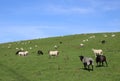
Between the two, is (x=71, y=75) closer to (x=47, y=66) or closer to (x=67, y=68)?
(x=67, y=68)

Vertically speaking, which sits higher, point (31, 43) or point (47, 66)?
point (31, 43)

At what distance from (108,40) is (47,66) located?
31225mm

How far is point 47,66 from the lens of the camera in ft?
147

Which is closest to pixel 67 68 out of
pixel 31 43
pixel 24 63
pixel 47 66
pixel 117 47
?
pixel 47 66

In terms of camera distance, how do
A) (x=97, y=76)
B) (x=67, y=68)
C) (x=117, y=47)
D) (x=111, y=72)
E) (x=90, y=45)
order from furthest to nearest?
(x=90, y=45)
(x=117, y=47)
(x=67, y=68)
(x=111, y=72)
(x=97, y=76)

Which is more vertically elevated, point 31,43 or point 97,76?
point 31,43

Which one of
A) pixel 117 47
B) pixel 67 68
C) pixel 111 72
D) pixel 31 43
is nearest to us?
pixel 111 72

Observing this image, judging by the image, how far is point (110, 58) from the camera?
4888 centimetres

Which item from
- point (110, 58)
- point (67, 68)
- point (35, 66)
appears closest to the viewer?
point (67, 68)

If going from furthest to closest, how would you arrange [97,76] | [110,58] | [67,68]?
1. [110,58]
2. [67,68]
3. [97,76]

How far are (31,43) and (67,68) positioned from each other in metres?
44.8

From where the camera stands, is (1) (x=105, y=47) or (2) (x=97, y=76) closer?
(2) (x=97, y=76)

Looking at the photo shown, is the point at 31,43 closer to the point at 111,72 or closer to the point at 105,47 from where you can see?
the point at 105,47

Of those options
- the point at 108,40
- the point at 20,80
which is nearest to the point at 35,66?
the point at 20,80
